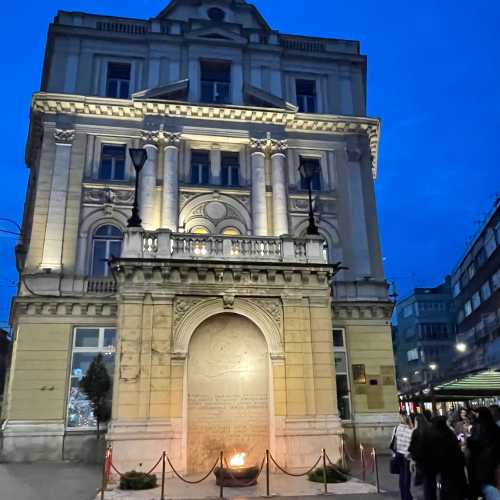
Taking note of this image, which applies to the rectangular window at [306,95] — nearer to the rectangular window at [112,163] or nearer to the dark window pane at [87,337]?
the rectangular window at [112,163]

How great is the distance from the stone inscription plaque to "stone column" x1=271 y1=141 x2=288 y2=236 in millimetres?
8658

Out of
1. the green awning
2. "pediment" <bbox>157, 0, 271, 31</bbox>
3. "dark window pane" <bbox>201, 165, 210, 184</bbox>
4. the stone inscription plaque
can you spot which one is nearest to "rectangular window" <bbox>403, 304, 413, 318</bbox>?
"pediment" <bbox>157, 0, 271, 31</bbox>

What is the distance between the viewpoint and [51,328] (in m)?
21.7

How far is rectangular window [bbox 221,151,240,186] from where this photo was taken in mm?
26438

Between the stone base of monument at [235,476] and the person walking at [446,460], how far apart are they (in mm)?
6205

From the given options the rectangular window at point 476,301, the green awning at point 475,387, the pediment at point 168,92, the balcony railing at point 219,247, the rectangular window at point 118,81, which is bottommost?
the green awning at point 475,387

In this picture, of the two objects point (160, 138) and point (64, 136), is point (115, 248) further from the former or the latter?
point (64, 136)

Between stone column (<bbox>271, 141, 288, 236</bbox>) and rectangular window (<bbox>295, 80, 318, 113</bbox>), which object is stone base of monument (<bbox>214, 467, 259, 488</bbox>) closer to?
stone column (<bbox>271, 141, 288, 236</bbox>)

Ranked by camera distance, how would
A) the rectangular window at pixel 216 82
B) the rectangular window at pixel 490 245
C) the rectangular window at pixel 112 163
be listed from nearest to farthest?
the rectangular window at pixel 112 163 → the rectangular window at pixel 216 82 → the rectangular window at pixel 490 245

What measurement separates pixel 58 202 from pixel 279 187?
11.1 meters

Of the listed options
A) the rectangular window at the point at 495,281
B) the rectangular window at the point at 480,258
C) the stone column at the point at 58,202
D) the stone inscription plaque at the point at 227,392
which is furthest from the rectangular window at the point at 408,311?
the stone inscription plaque at the point at 227,392

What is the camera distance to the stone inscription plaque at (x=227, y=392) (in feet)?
51.7

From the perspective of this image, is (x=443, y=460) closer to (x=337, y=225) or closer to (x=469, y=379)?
(x=469, y=379)

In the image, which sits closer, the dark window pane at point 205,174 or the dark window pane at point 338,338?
the dark window pane at point 338,338
